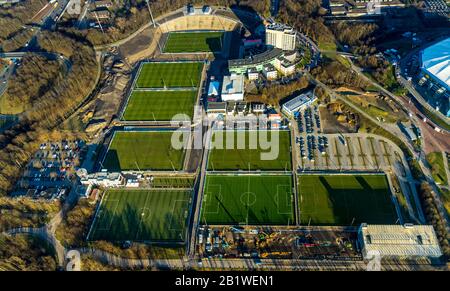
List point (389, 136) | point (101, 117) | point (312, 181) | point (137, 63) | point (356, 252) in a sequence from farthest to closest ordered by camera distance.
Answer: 1. point (137, 63)
2. point (101, 117)
3. point (389, 136)
4. point (312, 181)
5. point (356, 252)

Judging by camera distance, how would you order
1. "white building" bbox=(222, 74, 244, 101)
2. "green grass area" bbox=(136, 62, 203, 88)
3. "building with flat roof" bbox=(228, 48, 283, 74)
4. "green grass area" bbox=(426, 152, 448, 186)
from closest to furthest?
"green grass area" bbox=(426, 152, 448, 186)
"white building" bbox=(222, 74, 244, 101)
"building with flat roof" bbox=(228, 48, 283, 74)
"green grass area" bbox=(136, 62, 203, 88)

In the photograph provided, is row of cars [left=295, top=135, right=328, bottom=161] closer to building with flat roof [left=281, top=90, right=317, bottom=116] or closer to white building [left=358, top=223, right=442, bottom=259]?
building with flat roof [left=281, top=90, right=317, bottom=116]

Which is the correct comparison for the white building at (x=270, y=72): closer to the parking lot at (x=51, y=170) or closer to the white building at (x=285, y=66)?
the white building at (x=285, y=66)

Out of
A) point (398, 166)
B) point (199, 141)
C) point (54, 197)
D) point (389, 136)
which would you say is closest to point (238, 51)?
point (199, 141)

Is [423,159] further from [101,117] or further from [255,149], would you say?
[101,117]

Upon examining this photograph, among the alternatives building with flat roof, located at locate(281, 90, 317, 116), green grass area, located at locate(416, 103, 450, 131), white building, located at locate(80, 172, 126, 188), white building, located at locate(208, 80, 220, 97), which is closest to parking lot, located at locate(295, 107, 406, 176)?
building with flat roof, located at locate(281, 90, 317, 116)

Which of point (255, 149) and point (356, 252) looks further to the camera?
point (255, 149)

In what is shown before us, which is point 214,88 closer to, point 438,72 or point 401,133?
point 401,133
